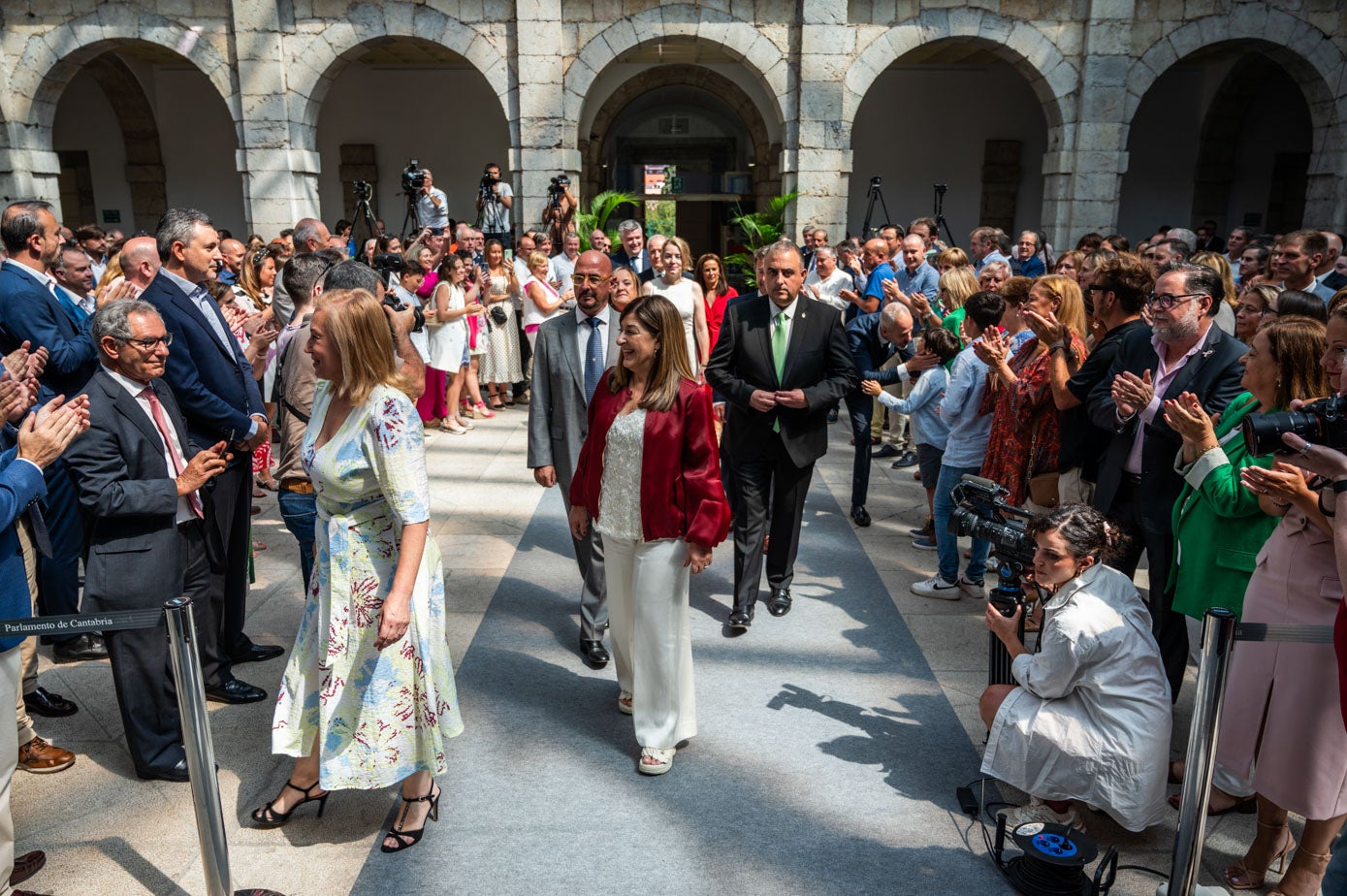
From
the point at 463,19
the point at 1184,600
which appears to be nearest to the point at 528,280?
the point at 463,19

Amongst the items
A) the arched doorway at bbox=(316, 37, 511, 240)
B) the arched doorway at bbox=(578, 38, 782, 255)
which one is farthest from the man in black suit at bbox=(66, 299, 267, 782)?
the arched doorway at bbox=(316, 37, 511, 240)

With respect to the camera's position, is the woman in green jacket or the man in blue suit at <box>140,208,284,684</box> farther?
the man in blue suit at <box>140,208,284,684</box>

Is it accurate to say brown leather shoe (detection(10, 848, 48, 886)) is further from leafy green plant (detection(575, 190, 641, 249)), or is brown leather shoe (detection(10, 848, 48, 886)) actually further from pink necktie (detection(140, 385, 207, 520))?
leafy green plant (detection(575, 190, 641, 249))

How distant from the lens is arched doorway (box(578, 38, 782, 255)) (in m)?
15.5

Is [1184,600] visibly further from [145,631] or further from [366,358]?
[145,631]

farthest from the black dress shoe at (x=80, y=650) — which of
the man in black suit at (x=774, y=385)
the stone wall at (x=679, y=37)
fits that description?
the stone wall at (x=679, y=37)

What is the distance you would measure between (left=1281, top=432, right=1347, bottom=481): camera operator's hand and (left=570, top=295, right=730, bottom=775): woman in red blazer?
1.74m

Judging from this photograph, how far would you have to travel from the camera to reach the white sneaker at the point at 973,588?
5.21 m

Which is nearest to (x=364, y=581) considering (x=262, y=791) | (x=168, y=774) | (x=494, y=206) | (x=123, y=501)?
(x=123, y=501)

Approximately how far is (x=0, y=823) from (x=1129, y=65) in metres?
13.8

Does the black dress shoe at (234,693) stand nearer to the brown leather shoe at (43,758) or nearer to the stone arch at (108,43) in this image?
the brown leather shoe at (43,758)

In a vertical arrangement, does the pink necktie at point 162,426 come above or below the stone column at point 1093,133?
below

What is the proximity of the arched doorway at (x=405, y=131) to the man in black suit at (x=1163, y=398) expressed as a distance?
1463 cm

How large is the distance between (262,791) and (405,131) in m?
15.5
